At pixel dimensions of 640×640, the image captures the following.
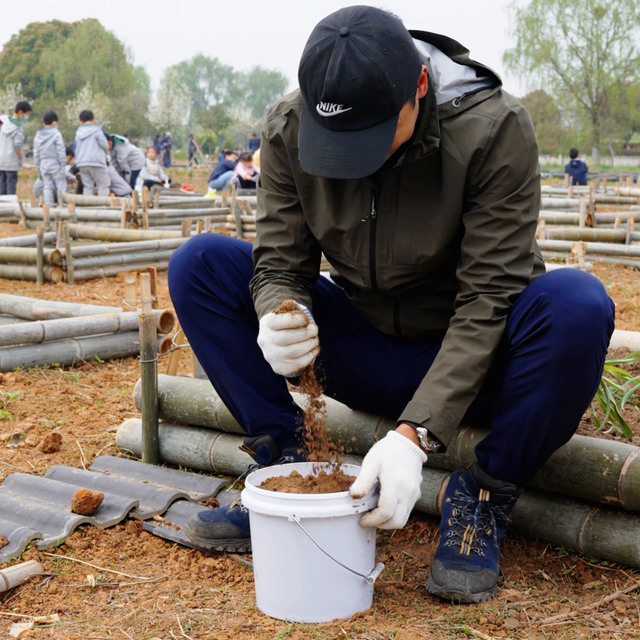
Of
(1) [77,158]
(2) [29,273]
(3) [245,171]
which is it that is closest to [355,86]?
(2) [29,273]

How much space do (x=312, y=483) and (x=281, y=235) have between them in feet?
2.52

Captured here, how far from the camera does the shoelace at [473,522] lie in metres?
2.02

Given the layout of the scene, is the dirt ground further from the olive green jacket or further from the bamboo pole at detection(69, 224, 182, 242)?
the bamboo pole at detection(69, 224, 182, 242)

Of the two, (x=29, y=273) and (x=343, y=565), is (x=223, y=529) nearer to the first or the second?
(x=343, y=565)

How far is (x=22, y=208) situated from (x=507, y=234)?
472 inches

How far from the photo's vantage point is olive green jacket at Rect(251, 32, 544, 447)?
1981 mm

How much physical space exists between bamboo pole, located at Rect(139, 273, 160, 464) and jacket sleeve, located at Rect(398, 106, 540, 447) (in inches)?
52.3

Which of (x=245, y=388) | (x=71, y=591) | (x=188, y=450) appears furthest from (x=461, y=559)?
(x=188, y=450)

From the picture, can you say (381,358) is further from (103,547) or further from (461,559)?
(103,547)

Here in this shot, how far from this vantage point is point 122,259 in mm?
8352

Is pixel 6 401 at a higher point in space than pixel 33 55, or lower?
lower

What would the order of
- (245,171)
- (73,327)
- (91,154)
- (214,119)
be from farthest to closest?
1. (214,119)
2. (245,171)
3. (91,154)
4. (73,327)

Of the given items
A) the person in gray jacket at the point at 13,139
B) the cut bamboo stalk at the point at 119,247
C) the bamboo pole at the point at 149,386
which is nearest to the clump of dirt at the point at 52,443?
the bamboo pole at the point at 149,386

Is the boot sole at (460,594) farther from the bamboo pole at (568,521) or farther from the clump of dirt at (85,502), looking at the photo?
the clump of dirt at (85,502)
